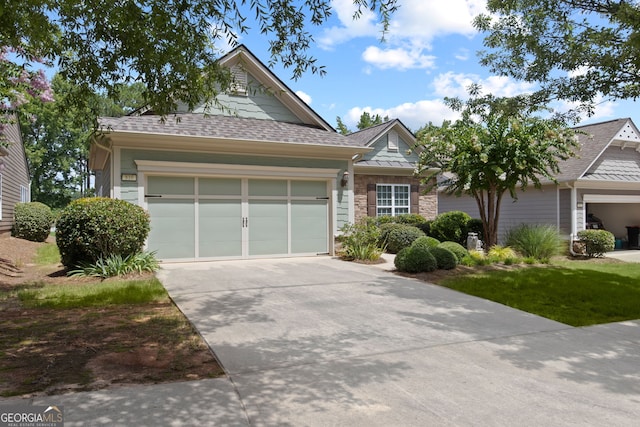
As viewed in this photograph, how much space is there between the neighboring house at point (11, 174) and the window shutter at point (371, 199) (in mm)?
12116

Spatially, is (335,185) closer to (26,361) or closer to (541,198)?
(541,198)

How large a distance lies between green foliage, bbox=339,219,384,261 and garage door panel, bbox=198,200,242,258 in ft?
9.81

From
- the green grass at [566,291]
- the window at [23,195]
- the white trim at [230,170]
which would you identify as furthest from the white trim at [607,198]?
the window at [23,195]

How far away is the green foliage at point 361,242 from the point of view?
11969mm

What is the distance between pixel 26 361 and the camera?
4152 millimetres

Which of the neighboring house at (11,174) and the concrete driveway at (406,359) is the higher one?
the neighboring house at (11,174)

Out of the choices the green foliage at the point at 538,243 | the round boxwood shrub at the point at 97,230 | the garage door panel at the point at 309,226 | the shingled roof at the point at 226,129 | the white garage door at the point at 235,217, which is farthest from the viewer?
the green foliage at the point at 538,243

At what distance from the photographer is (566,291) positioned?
328 inches

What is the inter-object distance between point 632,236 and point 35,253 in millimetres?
23070

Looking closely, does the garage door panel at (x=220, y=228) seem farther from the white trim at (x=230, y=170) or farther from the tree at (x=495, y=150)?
the tree at (x=495, y=150)

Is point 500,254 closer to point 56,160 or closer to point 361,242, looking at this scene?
point 361,242

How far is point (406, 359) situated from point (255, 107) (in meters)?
10.7

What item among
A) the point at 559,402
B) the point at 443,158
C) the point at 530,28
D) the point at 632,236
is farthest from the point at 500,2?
the point at 632,236

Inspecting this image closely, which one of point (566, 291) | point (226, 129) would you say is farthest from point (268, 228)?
point (566, 291)
